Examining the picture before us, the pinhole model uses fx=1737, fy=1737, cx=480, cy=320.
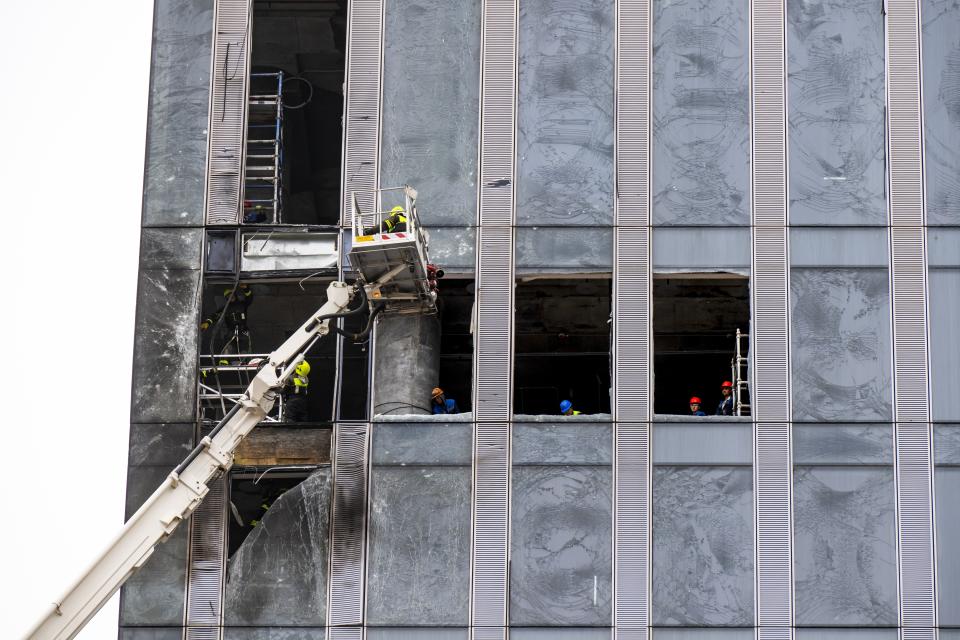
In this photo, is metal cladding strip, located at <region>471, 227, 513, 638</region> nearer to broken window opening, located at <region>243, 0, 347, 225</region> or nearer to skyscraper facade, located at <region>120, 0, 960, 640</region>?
skyscraper facade, located at <region>120, 0, 960, 640</region>

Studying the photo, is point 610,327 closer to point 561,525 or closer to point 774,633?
point 561,525

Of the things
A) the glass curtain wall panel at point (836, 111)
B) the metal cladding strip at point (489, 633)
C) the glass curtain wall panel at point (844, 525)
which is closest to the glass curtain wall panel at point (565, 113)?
the glass curtain wall panel at point (836, 111)

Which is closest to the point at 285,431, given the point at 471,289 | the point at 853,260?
the point at 471,289

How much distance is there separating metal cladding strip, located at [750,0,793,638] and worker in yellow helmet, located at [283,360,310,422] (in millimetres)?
9108

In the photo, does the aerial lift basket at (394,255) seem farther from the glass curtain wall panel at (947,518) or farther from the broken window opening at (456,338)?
the glass curtain wall panel at (947,518)

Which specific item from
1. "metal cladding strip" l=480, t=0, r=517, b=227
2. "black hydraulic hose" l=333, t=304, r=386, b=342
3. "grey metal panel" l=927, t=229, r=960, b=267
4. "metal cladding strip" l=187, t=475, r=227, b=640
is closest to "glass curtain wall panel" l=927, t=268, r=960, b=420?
"grey metal panel" l=927, t=229, r=960, b=267

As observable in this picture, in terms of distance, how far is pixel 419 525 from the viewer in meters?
→ 34.3

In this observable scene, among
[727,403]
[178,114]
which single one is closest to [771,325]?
[727,403]

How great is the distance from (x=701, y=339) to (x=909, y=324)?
27.4 ft

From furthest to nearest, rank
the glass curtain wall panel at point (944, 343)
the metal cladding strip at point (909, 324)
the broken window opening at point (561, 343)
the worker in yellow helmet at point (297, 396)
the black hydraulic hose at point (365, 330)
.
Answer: the broken window opening at point (561, 343) < the worker in yellow helmet at point (297, 396) < the glass curtain wall panel at point (944, 343) < the black hydraulic hose at point (365, 330) < the metal cladding strip at point (909, 324)

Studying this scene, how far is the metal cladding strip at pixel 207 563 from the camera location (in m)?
33.9

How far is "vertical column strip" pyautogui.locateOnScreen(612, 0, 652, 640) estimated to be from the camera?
33812mm

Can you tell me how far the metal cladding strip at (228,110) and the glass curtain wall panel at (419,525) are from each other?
5787 millimetres

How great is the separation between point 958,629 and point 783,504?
4.05 metres
